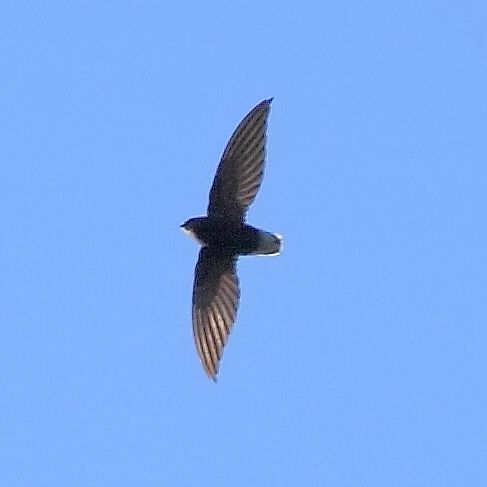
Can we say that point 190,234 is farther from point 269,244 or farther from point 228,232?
point 269,244

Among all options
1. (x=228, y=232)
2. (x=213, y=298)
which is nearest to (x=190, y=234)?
(x=228, y=232)

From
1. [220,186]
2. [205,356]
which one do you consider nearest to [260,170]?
[220,186]

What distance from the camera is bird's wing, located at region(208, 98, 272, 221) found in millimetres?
7441

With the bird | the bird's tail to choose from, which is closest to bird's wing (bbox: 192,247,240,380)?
the bird

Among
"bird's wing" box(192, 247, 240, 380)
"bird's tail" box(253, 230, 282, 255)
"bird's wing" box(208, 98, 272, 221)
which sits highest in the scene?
"bird's wing" box(208, 98, 272, 221)

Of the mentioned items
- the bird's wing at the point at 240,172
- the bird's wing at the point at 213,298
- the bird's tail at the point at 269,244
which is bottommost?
the bird's wing at the point at 213,298

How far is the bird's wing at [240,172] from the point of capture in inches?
293

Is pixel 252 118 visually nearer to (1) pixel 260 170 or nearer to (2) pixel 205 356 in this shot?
(1) pixel 260 170

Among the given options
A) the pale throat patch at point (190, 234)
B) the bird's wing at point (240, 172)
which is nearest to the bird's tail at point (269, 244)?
the bird's wing at point (240, 172)

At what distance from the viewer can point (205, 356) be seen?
24.0ft

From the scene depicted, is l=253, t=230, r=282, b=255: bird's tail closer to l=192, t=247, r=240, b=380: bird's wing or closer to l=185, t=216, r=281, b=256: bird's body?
l=185, t=216, r=281, b=256: bird's body

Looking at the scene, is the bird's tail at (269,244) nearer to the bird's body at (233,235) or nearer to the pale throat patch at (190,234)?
the bird's body at (233,235)

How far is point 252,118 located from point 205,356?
96 cm

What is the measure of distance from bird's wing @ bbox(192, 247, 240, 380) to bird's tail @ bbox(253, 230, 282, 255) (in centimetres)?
14
